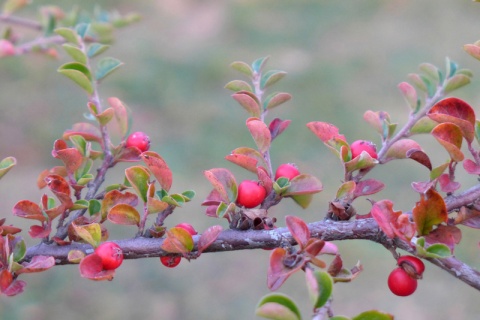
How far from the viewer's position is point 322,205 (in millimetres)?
3719

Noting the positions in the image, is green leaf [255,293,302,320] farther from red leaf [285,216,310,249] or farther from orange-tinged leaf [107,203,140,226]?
orange-tinged leaf [107,203,140,226]

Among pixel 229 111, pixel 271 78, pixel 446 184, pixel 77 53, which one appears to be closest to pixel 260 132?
pixel 271 78

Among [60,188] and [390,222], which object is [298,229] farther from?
[60,188]

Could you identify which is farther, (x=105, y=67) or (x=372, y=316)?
(x=105, y=67)

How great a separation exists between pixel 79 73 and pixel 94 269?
15.2 inches

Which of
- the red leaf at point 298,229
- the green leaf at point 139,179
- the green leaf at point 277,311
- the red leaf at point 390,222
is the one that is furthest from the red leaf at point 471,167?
the green leaf at point 139,179

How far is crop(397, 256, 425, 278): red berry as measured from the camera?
0.87 meters

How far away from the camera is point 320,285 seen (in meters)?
0.74

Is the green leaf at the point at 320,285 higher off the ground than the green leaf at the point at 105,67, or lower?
higher

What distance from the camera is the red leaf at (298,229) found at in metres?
0.84

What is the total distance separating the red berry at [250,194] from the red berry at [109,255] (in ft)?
0.70

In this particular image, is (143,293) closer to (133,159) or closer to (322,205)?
(322,205)

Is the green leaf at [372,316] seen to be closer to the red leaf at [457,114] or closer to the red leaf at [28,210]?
the red leaf at [457,114]

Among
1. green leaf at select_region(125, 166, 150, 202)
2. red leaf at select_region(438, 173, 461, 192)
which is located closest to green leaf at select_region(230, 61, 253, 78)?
green leaf at select_region(125, 166, 150, 202)
